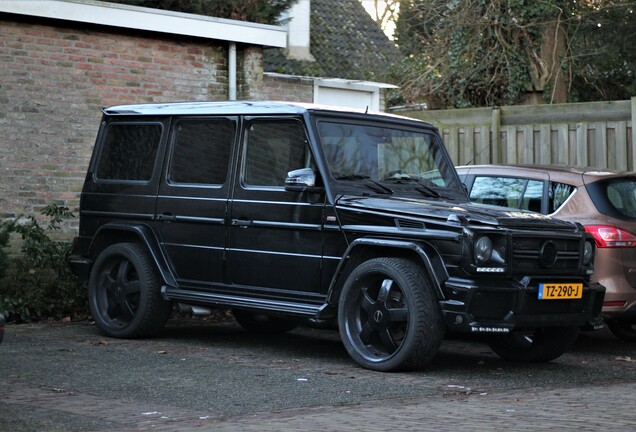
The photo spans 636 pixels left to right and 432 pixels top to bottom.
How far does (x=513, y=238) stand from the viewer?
8547mm

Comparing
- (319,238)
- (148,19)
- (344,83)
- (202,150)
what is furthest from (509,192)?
(344,83)

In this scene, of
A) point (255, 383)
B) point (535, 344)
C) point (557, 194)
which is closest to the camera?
point (255, 383)

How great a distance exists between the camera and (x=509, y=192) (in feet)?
35.7

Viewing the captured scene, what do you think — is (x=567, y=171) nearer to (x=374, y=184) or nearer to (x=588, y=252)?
(x=588, y=252)

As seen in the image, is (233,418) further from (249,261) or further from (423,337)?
(249,261)

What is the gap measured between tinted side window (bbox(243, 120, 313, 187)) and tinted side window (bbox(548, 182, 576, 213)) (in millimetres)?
2444

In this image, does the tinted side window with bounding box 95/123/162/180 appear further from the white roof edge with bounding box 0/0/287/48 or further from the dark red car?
the dark red car

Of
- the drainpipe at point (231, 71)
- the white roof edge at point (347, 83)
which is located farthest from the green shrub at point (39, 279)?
the white roof edge at point (347, 83)

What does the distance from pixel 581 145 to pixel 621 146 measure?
54 cm

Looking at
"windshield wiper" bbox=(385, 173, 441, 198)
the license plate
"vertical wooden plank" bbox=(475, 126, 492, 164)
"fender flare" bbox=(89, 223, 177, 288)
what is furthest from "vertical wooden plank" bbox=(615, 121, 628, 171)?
"fender flare" bbox=(89, 223, 177, 288)

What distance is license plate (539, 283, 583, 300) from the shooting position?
8625 millimetres

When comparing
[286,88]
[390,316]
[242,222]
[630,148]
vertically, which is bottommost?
[390,316]

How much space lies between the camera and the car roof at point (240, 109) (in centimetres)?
981

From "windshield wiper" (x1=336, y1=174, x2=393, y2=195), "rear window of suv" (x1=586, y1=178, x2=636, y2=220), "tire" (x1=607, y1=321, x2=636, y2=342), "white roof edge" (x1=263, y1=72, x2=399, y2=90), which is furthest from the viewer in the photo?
"white roof edge" (x1=263, y1=72, x2=399, y2=90)
